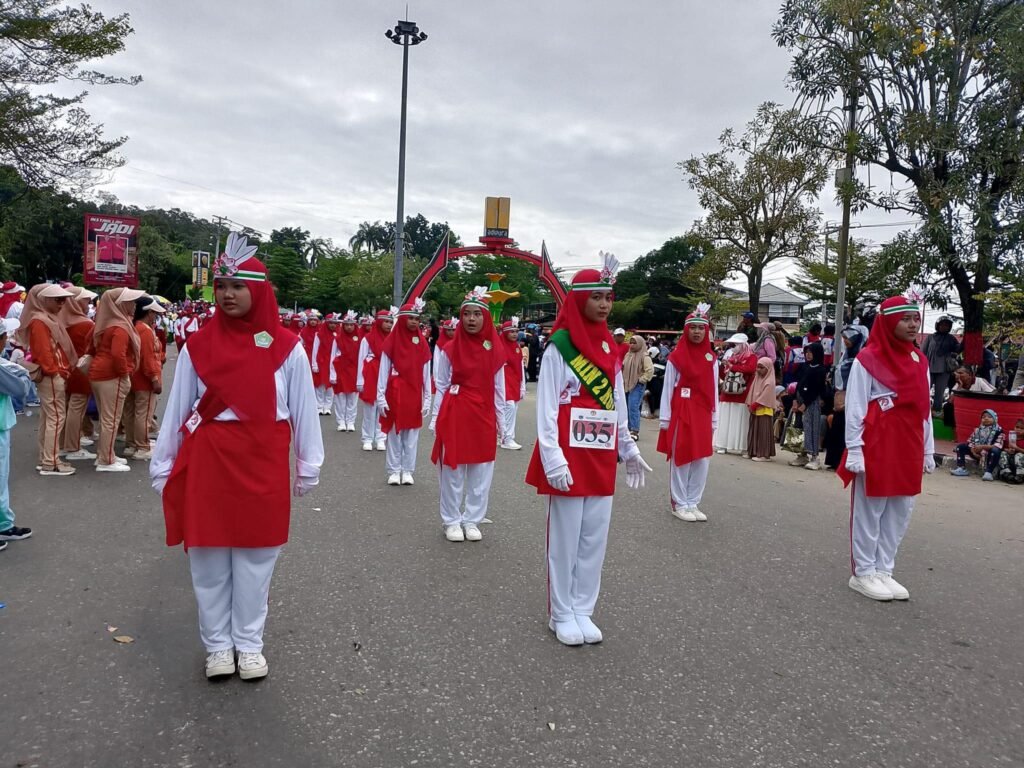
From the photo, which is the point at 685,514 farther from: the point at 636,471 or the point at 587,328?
the point at 587,328

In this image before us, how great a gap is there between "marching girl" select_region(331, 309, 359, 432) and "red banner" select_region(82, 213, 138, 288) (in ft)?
74.0

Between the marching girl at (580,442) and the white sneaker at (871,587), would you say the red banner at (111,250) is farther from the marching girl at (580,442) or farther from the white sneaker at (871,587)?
the white sneaker at (871,587)

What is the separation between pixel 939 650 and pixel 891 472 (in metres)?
1.23

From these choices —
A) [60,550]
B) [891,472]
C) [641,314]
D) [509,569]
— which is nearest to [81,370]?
[60,550]

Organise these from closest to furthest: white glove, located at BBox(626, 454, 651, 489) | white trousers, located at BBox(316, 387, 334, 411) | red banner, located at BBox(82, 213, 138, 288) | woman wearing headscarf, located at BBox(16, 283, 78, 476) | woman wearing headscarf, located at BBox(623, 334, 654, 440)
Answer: white glove, located at BBox(626, 454, 651, 489)
woman wearing headscarf, located at BBox(16, 283, 78, 476)
woman wearing headscarf, located at BBox(623, 334, 654, 440)
white trousers, located at BBox(316, 387, 334, 411)
red banner, located at BBox(82, 213, 138, 288)

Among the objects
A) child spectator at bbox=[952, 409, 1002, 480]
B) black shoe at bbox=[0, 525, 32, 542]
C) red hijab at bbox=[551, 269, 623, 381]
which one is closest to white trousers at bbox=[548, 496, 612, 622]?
red hijab at bbox=[551, 269, 623, 381]

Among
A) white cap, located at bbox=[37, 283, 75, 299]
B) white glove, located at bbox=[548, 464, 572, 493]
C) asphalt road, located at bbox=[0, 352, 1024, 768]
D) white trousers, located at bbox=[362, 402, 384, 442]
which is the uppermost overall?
white cap, located at bbox=[37, 283, 75, 299]

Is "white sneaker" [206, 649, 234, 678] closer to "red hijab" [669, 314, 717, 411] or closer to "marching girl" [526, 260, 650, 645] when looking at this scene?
"marching girl" [526, 260, 650, 645]

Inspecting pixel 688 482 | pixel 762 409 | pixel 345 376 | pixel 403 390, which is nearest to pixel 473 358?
pixel 403 390

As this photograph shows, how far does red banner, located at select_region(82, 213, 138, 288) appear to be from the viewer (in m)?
31.2

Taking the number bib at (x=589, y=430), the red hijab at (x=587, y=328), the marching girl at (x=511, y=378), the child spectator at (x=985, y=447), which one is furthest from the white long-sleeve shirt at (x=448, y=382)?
the child spectator at (x=985, y=447)

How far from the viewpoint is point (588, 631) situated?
4.09 metres

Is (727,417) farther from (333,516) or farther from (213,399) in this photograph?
(213,399)

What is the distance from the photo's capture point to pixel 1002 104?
1316 cm
